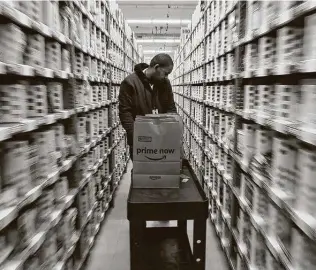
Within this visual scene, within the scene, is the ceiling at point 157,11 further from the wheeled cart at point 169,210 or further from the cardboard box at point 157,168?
the wheeled cart at point 169,210

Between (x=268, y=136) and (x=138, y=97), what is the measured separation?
5.39ft

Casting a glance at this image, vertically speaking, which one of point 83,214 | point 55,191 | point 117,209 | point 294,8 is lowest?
point 117,209

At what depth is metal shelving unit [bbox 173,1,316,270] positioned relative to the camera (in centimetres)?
149

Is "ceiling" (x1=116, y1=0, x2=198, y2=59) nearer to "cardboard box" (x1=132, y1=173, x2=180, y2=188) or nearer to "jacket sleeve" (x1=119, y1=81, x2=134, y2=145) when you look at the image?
"jacket sleeve" (x1=119, y1=81, x2=134, y2=145)

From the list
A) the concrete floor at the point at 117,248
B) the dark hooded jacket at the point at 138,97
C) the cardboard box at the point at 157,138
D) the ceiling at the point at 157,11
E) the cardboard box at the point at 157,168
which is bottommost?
the concrete floor at the point at 117,248

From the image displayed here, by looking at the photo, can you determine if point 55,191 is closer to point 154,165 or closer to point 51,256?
point 51,256

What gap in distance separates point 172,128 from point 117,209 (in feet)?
8.54

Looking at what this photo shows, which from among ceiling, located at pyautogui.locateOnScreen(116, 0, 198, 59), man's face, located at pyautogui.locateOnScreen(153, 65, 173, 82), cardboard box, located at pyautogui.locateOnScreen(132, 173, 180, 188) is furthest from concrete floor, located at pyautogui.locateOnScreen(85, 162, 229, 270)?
ceiling, located at pyautogui.locateOnScreen(116, 0, 198, 59)

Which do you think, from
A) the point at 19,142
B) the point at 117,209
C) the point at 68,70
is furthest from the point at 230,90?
the point at 117,209

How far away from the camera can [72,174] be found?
2.71 meters

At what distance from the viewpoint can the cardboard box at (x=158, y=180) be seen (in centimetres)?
216

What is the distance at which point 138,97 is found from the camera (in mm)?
3393

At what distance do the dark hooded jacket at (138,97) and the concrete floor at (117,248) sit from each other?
42.2 inches

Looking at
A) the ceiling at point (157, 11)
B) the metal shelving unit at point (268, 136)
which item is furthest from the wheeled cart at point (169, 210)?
the ceiling at point (157, 11)
